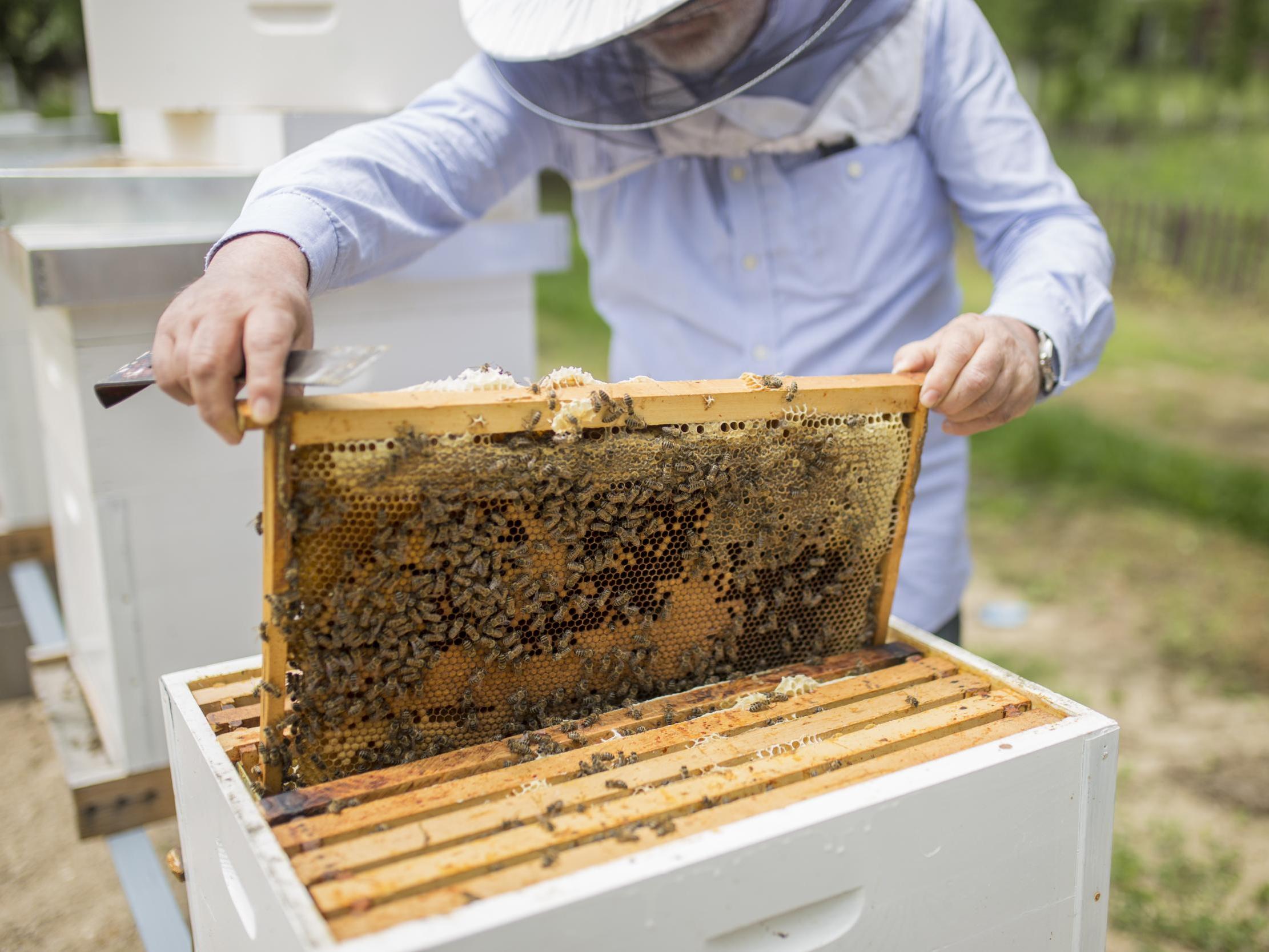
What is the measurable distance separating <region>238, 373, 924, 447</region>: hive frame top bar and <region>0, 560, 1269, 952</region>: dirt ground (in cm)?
223

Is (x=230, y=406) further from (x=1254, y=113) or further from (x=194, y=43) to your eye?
(x=1254, y=113)

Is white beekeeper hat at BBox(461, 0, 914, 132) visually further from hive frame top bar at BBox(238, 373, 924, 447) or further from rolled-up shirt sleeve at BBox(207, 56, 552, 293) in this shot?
hive frame top bar at BBox(238, 373, 924, 447)

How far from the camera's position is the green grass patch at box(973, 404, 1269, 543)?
5.91 m

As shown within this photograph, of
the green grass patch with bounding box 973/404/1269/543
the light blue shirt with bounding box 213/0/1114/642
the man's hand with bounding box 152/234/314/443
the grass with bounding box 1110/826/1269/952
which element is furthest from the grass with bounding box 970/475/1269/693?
the man's hand with bounding box 152/234/314/443

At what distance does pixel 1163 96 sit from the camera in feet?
77.9

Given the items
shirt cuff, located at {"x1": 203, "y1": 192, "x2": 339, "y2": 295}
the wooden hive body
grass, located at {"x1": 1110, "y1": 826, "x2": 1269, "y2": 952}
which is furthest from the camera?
grass, located at {"x1": 1110, "y1": 826, "x2": 1269, "y2": 952}

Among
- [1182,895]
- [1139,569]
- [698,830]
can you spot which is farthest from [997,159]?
[1139,569]

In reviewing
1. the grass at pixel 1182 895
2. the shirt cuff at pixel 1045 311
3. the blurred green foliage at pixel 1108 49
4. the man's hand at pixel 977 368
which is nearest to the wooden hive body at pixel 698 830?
the man's hand at pixel 977 368

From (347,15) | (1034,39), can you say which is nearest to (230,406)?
(347,15)

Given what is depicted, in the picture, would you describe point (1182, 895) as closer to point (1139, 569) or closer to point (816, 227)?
point (816, 227)

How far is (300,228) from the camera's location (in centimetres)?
157

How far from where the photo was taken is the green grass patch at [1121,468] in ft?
19.4

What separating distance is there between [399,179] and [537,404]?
0.77m

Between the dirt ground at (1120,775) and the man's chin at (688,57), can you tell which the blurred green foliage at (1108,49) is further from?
the man's chin at (688,57)
